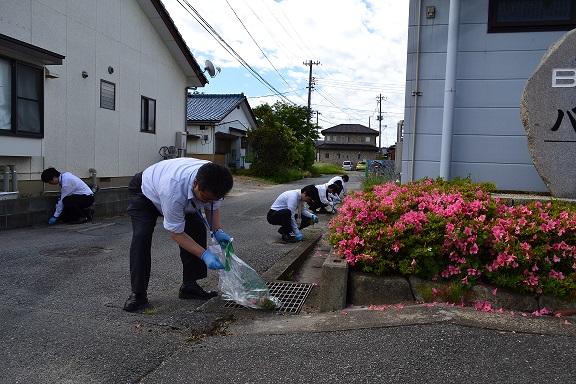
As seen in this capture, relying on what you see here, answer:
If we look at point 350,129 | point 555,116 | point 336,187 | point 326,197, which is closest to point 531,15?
point 555,116

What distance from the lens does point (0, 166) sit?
28.2ft

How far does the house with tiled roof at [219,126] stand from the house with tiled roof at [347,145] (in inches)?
1602

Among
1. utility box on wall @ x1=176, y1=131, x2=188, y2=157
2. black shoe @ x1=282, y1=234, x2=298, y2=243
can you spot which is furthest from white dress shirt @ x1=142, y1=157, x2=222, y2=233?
utility box on wall @ x1=176, y1=131, x2=188, y2=157

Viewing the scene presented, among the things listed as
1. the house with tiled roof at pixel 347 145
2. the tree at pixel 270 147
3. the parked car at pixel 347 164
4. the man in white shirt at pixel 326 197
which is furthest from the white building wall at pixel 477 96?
the house with tiled roof at pixel 347 145

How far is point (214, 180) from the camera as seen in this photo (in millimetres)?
3521

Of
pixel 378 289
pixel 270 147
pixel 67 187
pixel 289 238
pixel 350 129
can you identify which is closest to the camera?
pixel 378 289

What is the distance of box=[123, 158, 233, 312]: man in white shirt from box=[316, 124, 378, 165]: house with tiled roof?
69217 millimetres

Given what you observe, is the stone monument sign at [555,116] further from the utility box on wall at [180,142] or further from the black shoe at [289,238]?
the utility box on wall at [180,142]

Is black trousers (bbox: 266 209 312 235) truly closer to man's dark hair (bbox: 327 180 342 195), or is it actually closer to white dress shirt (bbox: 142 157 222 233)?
man's dark hair (bbox: 327 180 342 195)

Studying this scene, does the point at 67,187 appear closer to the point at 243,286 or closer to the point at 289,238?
the point at 289,238

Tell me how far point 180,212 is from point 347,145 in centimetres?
7117

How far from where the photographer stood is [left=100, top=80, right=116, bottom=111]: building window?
11.6 m

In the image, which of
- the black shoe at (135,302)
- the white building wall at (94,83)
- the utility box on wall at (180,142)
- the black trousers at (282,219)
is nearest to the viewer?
the black shoe at (135,302)

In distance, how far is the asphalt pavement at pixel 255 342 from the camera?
2.86 m
